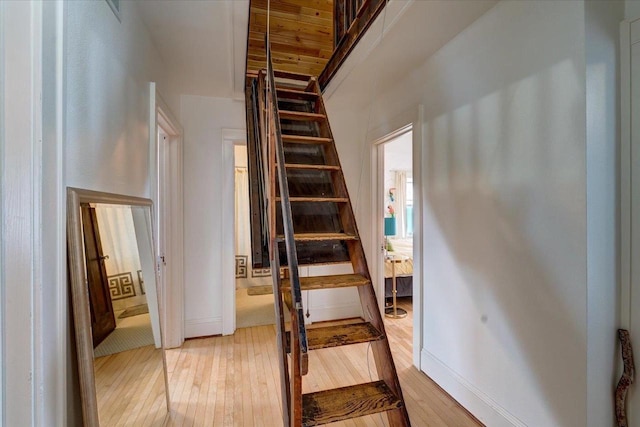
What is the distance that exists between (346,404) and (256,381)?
1.31 meters

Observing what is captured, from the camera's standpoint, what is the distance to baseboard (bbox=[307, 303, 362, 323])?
11.5 ft

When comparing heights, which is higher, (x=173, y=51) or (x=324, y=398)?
(x=173, y=51)

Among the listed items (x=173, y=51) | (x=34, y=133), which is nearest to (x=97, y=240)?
(x=34, y=133)

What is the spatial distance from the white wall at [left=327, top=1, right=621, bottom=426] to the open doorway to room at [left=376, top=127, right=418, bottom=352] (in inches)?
31.5

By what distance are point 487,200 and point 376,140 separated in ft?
5.43

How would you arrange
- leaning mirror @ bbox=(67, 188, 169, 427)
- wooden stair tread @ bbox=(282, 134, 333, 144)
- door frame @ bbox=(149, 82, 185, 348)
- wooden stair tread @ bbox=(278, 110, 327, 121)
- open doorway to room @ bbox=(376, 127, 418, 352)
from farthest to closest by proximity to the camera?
open doorway to room @ bbox=(376, 127, 418, 352) < door frame @ bbox=(149, 82, 185, 348) < wooden stair tread @ bbox=(278, 110, 327, 121) < wooden stair tread @ bbox=(282, 134, 333, 144) < leaning mirror @ bbox=(67, 188, 169, 427)

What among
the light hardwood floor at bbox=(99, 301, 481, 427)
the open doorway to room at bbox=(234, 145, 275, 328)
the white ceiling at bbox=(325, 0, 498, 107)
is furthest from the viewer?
the open doorway to room at bbox=(234, 145, 275, 328)

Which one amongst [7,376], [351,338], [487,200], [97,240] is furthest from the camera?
[487,200]

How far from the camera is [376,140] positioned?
3.23 meters

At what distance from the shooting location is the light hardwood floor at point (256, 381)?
1.90 m

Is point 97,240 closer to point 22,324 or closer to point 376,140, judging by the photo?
point 22,324

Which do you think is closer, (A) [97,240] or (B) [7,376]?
(B) [7,376]

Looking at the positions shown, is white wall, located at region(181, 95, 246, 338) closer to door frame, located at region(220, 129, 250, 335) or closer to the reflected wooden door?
door frame, located at region(220, 129, 250, 335)

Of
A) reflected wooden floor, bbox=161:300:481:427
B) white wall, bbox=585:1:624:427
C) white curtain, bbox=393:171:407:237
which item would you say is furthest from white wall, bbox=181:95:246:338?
white curtain, bbox=393:171:407:237
